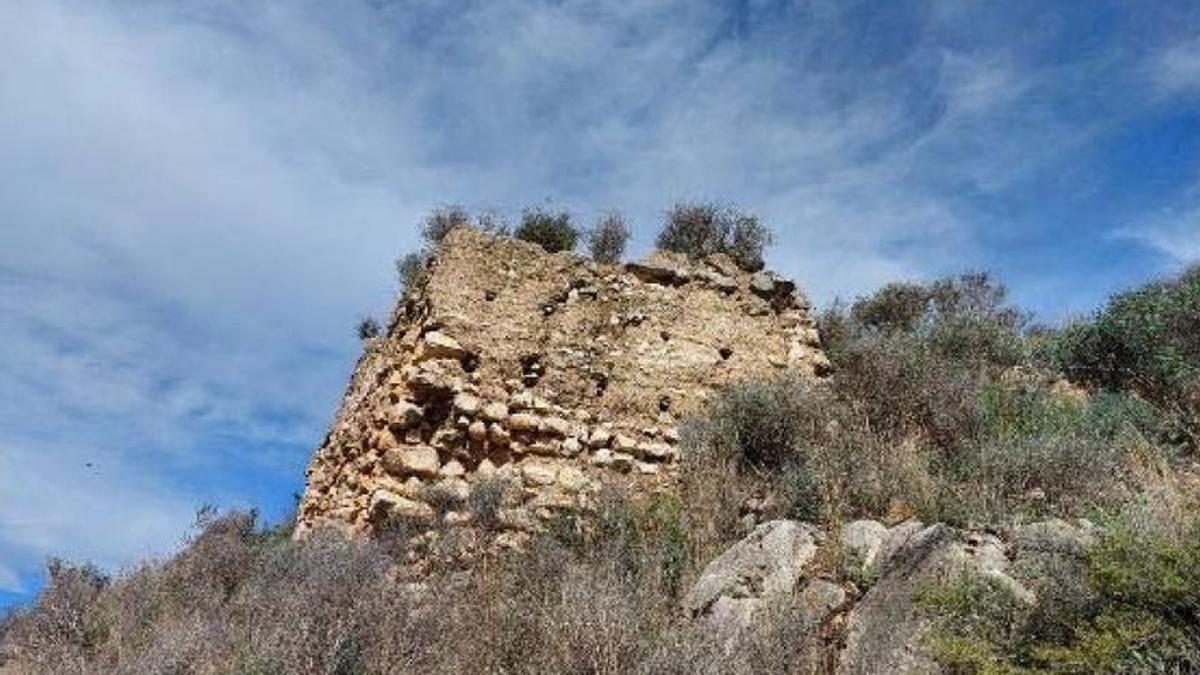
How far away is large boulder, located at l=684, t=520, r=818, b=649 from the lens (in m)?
5.39

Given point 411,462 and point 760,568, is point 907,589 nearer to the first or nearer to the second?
point 760,568

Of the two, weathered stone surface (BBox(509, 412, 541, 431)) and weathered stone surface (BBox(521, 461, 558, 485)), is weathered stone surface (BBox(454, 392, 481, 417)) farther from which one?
weathered stone surface (BBox(521, 461, 558, 485))

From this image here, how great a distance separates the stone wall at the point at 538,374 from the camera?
322 inches

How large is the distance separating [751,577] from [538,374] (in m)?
3.45

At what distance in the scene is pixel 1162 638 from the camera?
11.9 feet

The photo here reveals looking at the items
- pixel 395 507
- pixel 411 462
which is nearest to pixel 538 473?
pixel 411 462

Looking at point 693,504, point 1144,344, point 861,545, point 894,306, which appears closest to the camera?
point 861,545

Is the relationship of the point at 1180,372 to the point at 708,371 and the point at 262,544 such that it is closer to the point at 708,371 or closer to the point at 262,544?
the point at 708,371

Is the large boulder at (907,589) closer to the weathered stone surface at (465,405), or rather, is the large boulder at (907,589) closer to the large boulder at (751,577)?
the large boulder at (751,577)

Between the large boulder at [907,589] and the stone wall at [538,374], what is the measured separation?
319cm

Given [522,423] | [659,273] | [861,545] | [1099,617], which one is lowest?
[1099,617]

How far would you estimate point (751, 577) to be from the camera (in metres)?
→ 5.74

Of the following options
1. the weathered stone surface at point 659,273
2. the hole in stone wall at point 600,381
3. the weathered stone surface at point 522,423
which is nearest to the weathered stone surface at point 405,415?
the weathered stone surface at point 522,423

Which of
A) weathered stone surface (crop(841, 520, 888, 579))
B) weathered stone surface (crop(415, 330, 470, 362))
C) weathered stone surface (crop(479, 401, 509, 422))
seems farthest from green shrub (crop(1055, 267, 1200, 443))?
weathered stone surface (crop(415, 330, 470, 362))
